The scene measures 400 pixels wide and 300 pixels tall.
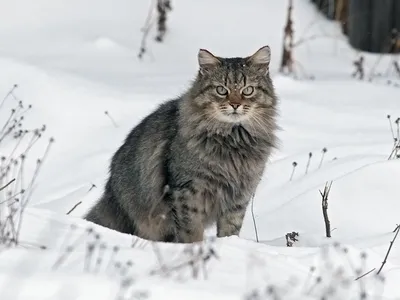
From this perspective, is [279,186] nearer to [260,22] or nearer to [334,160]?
[334,160]

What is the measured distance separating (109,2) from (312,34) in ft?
8.94

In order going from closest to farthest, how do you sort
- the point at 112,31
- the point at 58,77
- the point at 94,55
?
the point at 58,77, the point at 94,55, the point at 112,31

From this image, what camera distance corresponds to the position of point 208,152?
213 inches

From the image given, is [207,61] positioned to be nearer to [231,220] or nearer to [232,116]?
[232,116]

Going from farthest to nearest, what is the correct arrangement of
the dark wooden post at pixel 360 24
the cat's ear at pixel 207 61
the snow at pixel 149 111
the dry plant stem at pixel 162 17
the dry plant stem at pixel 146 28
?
the dark wooden post at pixel 360 24 < the dry plant stem at pixel 162 17 < the dry plant stem at pixel 146 28 < the cat's ear at pixel 207 61 < the snow at pixel 149 111

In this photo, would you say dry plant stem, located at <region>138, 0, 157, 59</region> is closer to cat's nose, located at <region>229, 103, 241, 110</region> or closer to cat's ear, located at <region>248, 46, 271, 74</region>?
cat's ear, located at <region>248, 46, 271, 74</region>

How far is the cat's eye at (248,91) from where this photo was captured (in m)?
5.40

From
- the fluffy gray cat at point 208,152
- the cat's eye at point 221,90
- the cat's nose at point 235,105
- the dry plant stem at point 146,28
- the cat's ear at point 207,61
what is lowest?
the dry plant stem at point 146,28

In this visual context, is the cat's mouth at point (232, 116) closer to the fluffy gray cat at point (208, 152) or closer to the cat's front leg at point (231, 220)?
the fluffy gray cat at point (208, 152)

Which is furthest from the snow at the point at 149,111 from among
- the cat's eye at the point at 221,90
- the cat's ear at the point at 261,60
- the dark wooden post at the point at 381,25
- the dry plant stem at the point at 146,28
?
the cat's eye at the point at 221,90

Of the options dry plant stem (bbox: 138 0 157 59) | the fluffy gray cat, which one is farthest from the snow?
the fluffy gray cat

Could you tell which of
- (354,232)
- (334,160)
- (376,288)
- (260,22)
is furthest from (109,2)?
(376,288)

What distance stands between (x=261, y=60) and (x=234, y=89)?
0.87 ft

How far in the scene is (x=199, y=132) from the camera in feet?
17.7
